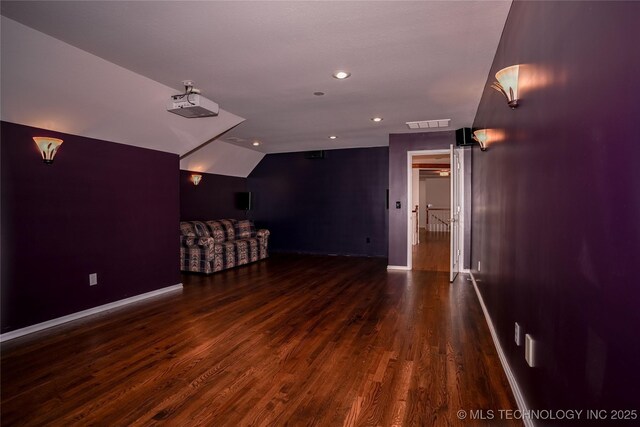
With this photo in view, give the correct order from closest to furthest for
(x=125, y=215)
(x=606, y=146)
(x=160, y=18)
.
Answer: (x=606, y=146), (x=160, y=18), (x=125, y=215)

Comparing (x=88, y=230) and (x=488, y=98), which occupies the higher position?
(x=488, y=98)

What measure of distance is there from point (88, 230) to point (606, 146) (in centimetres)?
469

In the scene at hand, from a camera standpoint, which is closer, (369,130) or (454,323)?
(454,323)

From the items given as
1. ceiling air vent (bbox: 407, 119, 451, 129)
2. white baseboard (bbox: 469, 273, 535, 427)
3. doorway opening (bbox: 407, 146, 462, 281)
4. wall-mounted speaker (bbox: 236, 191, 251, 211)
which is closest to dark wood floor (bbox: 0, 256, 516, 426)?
white baseboard (bbox: 469, 273, 535, 427)

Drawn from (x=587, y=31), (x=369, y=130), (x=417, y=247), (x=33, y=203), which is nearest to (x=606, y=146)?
(x=587, y=31)

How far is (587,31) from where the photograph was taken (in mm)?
1172

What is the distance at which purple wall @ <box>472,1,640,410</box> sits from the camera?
0.94 meters

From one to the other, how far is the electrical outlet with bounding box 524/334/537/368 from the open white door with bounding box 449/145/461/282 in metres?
3.47

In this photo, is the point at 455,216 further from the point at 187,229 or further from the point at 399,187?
the point at 187,229

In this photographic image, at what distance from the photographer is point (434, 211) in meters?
15.6

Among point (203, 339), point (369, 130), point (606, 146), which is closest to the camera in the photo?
point (606, 146)

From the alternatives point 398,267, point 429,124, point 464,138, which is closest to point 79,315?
point 398,267

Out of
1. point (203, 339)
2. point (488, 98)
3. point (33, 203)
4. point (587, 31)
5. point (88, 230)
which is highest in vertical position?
point (488, 98)

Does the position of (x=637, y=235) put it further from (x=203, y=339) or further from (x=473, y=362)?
(x=203, y=339)
